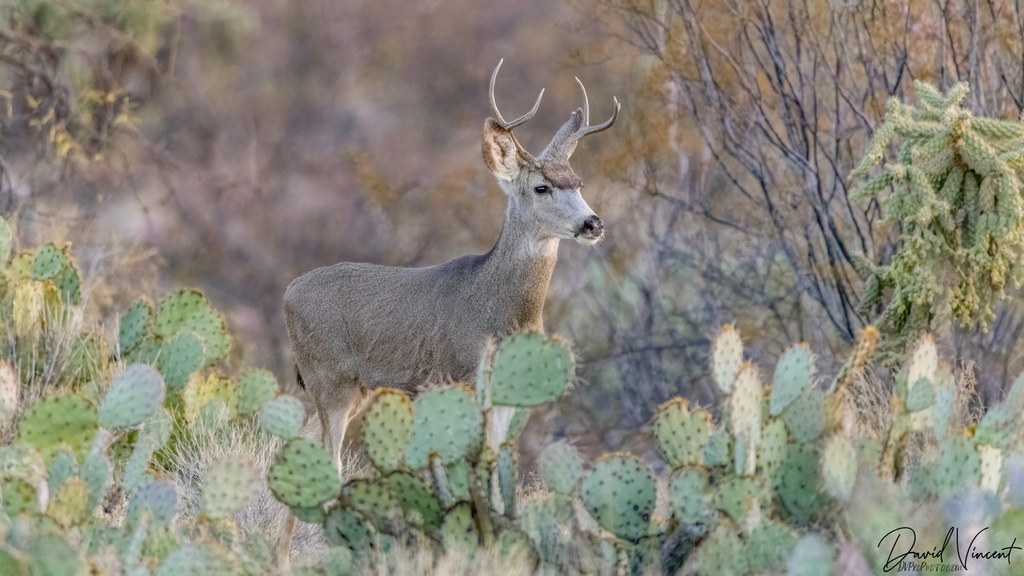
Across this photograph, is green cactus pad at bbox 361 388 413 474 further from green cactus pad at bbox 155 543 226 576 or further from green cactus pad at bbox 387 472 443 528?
green cactus pad at bbox 155 543 226 576

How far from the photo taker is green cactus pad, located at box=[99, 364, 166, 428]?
505cm

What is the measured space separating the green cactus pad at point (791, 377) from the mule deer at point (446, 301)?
70.0 inches

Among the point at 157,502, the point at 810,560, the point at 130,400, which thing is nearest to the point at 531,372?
the point at 810,560

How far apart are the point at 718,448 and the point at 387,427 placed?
1.12 m

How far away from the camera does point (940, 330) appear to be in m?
7.77

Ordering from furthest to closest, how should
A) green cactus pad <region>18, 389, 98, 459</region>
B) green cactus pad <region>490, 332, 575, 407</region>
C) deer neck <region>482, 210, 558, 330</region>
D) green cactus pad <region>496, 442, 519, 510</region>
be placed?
deer neck <region>482, 210, 558, 330</region> → green cactus pad <region>18, 389, 98, 459</region> → green cactus pad <region>496, 442, 519, 510</region> → green cactus pad <region>490, 332, 575, 407</region>

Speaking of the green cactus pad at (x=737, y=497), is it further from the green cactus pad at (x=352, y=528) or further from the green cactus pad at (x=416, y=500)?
the green cactus pad at (x=352, y=528)

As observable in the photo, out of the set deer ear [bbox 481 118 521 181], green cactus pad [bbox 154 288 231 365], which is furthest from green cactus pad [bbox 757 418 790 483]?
green cactus pad [bbox 154 288 231 365]

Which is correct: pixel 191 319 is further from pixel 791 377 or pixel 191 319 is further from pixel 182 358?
pixel 791 377

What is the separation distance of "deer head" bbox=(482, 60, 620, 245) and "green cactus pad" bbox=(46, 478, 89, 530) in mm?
2683

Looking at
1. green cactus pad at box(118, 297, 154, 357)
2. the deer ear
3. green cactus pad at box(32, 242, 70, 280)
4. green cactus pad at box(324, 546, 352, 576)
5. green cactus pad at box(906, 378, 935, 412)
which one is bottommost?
green cactus pad at box(324, 546, 352, 576)

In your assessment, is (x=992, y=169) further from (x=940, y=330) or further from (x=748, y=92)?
(x=748, y=92)

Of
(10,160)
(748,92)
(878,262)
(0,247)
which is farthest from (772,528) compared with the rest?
(10,160)

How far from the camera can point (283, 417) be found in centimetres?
490
